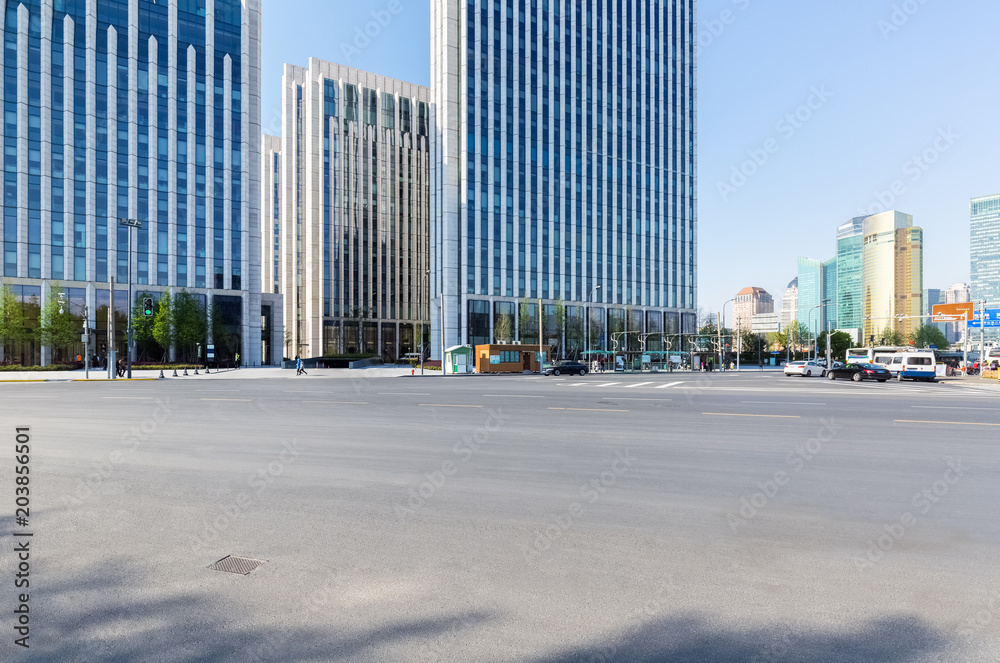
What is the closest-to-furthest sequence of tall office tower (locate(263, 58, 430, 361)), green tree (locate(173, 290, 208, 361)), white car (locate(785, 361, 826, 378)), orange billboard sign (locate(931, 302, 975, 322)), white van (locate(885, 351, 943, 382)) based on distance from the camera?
white van (locate(885, 351, 943, 382)) → white car (locate(785, 361, 826, 378)) → orange billboard sign (locate(931, 302, 975, 322)) → green tree (locate(173, 290, 208, 361)) → tall office tower (locate(263, 58, 430, 361))

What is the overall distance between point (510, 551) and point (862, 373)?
4346 centimetres

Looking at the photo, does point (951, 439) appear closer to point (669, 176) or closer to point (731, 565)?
point (731, 565)

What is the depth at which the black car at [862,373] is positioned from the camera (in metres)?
37.4

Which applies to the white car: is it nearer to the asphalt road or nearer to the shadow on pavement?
the asphalt road

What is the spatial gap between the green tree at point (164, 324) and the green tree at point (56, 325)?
6.97 metres

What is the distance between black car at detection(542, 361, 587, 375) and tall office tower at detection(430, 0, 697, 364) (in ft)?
91.6

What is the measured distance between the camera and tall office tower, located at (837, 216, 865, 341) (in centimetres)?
13525

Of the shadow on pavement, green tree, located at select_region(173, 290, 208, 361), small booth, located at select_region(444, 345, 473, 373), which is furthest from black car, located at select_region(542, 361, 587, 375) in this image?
green tree, located at select_region(173, 290, 208, 361)

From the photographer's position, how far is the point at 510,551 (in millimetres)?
4480

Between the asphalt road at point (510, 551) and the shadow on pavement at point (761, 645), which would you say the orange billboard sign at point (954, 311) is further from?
the shadow on pavement at point (761, 645)

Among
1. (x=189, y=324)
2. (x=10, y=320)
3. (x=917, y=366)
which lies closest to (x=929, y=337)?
(x=917, y=366)

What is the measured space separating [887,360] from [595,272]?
3983cm

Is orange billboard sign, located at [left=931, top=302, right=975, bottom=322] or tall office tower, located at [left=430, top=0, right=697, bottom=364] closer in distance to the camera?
orange billboard sign, located at [left=931, top=302, right=975, bottom=322]

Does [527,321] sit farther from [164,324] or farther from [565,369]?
[164,324]
